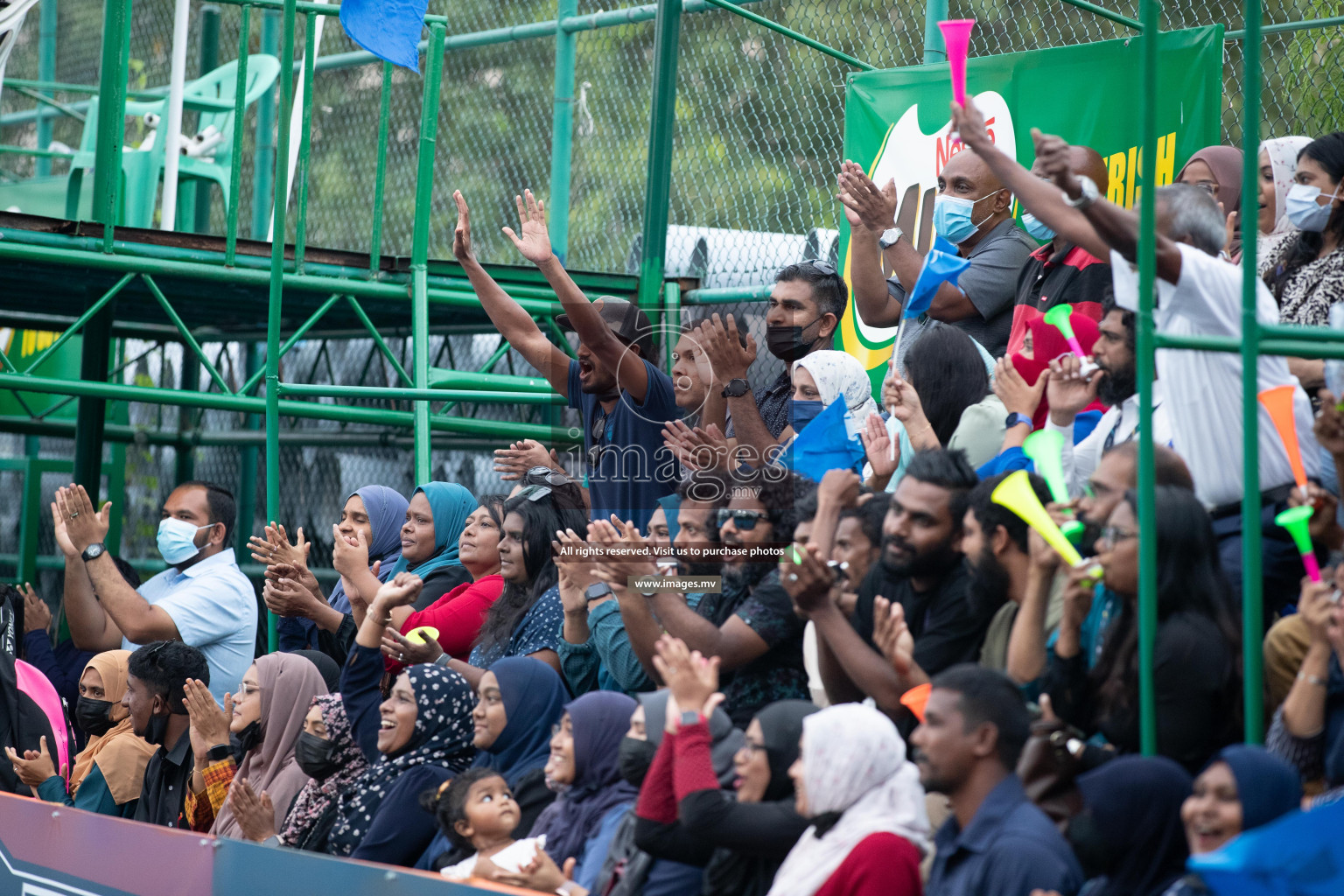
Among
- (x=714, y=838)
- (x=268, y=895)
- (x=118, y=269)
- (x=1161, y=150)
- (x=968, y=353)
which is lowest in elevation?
(x=268, y=895)

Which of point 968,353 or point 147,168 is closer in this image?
point 968,353

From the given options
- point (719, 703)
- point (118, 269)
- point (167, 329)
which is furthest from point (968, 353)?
point (167, 329)

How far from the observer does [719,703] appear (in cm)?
372

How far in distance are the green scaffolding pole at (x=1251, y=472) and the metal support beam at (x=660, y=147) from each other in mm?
3490

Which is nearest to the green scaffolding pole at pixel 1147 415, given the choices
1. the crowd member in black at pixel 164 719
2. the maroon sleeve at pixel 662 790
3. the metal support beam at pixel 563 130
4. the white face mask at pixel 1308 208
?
the maroon sleeve at pixel 662 790

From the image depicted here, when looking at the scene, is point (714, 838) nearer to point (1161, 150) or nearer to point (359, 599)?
point (359, 599)

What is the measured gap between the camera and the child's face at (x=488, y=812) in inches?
160

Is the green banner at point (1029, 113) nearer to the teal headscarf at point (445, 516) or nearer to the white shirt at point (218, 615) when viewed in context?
the teal headscarf at point (445, 516)

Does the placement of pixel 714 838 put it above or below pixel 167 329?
below

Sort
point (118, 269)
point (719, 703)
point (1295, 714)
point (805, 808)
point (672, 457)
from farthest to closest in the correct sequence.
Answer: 1. point (118, 269)
2. point (672, 457)
3. point (719, 703)
4. point (805, 808)
5. point (1295, 714)

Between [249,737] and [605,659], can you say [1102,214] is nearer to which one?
[605,659]

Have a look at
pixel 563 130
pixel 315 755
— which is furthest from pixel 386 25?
pixel 315 755

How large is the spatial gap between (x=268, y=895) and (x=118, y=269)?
3.49 meters

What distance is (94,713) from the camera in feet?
19.3
